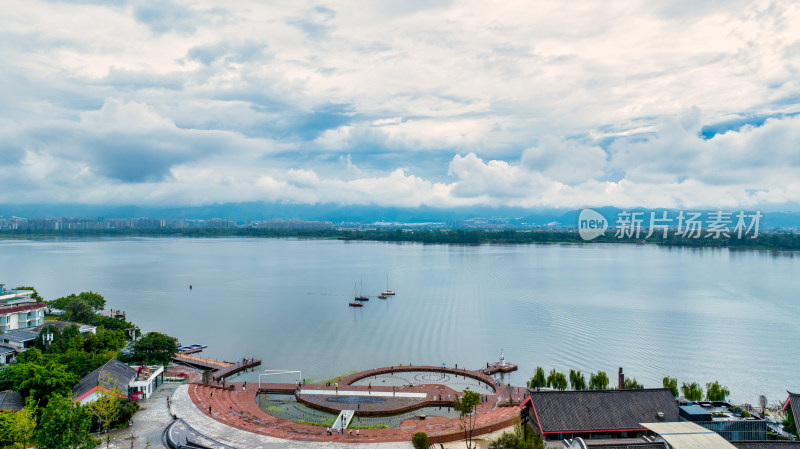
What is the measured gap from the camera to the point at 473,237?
89875 millimetres

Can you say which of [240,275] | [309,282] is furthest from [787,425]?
[240,275]

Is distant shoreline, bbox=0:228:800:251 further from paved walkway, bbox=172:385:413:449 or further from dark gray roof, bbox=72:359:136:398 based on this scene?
dark gray roof, bbox=72:359:136:398

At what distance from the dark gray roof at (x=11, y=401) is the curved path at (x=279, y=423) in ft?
11.4

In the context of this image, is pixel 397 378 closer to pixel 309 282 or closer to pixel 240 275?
pixel 309 282

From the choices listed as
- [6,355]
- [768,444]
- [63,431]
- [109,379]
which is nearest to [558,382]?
[768,444]

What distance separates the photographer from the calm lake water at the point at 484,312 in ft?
64.6

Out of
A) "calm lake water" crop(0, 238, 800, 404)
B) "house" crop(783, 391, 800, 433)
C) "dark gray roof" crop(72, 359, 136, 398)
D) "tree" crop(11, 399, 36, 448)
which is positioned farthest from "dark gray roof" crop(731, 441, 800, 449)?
"tree" crop(11, 399, 36, 448)

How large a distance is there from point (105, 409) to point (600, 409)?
10.7 m

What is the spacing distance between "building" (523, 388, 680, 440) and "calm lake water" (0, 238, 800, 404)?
6193 millimetres

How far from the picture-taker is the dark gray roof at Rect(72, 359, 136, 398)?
12.5 metres

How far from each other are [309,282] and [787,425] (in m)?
33.5

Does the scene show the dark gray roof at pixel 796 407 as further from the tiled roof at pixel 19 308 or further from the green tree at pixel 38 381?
the tiled roof at pixel 19 308

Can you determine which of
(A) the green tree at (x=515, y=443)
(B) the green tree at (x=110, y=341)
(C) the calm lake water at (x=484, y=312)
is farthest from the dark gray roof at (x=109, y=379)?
(A) the green tree at (x=515, y=443)

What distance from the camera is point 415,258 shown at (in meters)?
61.8
